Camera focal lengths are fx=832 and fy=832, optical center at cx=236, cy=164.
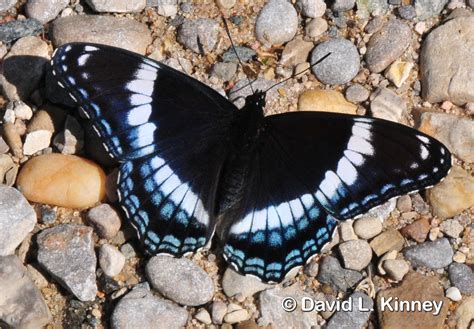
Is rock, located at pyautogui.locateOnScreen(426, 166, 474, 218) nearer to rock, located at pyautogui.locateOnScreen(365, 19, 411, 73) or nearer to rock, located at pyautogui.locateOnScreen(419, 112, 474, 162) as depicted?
rock, located at pyautogui.locateOnScreen(419, 112, 474, 162)

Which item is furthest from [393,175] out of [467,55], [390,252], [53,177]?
[53,177]

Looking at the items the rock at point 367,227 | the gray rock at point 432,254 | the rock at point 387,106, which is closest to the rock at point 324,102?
the rock at point 387,106

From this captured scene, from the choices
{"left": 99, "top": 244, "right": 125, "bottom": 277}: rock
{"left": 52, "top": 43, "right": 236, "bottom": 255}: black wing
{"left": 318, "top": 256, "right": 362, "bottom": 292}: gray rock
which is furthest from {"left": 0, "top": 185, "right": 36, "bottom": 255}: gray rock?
{"left": 318, "top": 256, "right": 362, "bottom": 292}: gray rock

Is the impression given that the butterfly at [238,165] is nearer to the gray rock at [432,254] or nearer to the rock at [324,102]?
the gray rock at [432,254]

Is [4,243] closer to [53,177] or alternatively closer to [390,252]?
[53,177]

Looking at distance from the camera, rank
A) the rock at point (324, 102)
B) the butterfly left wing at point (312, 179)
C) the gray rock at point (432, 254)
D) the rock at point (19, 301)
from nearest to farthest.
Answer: the butterfly left wing at point (312, 179)
the rock at point (19, 301)
the gray rock at point (432, 254)
the rock at point (324, 102)
